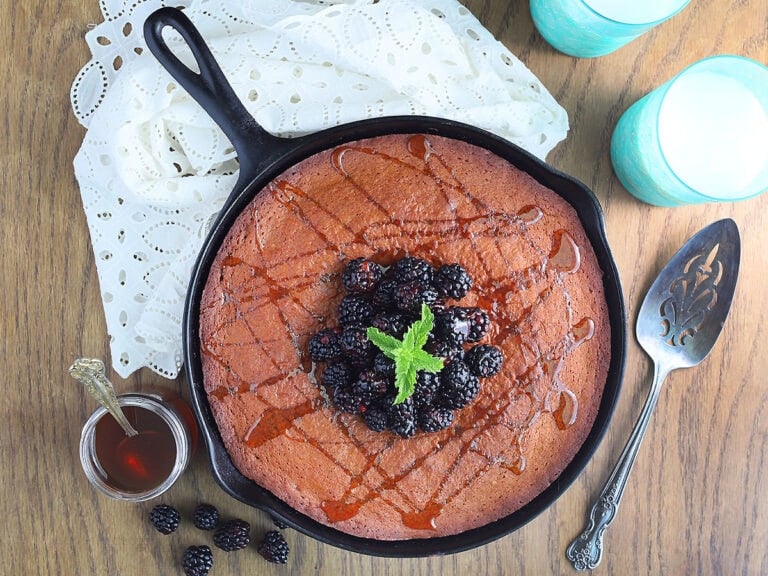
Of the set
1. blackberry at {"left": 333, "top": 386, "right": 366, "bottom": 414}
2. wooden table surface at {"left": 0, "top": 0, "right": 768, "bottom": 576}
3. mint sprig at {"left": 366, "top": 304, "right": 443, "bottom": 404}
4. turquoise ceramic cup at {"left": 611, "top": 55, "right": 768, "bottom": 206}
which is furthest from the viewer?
wooden table surface at {"left": 0, "top": 0, "right": 768, "bottom": 576}

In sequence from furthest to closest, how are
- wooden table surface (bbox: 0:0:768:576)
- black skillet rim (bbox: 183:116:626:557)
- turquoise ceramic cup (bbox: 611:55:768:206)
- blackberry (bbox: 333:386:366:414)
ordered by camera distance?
wooden table surface (bbox: 0:0:768:576)
turquoise ceramic cup (bbox: 611:55:768:206)
black skillet rim (bbox: 183:116:626:557)
blackberry (bbox: 333:386:366:414)

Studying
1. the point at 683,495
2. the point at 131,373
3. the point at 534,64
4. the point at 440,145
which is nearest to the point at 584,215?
the point at 440,145

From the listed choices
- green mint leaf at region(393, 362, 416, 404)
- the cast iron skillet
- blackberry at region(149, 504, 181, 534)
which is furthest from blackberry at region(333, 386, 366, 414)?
blackberry at region(149, 504, 181, 534)

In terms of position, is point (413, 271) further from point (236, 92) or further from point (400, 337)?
point (236, 92)

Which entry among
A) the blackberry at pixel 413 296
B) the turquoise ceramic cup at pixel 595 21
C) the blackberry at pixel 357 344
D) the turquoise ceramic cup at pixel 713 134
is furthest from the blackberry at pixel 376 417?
the turquoise ceramic cup at pixel 595 21

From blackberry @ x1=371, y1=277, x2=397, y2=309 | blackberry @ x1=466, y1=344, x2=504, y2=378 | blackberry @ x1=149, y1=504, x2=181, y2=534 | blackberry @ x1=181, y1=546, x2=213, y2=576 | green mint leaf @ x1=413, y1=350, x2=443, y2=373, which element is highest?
blackberry @ x1=371, y1=277, x2=397, y2=309

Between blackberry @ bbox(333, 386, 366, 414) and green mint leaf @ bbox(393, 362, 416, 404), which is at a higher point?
green mint leaf @ bbox(393, 362, 416, 404)

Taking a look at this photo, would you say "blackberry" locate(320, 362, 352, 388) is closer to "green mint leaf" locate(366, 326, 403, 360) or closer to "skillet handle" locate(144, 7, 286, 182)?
"green mint leaf" locate(366, 326, 403, 360)

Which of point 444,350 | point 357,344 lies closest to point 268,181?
point 357,344
